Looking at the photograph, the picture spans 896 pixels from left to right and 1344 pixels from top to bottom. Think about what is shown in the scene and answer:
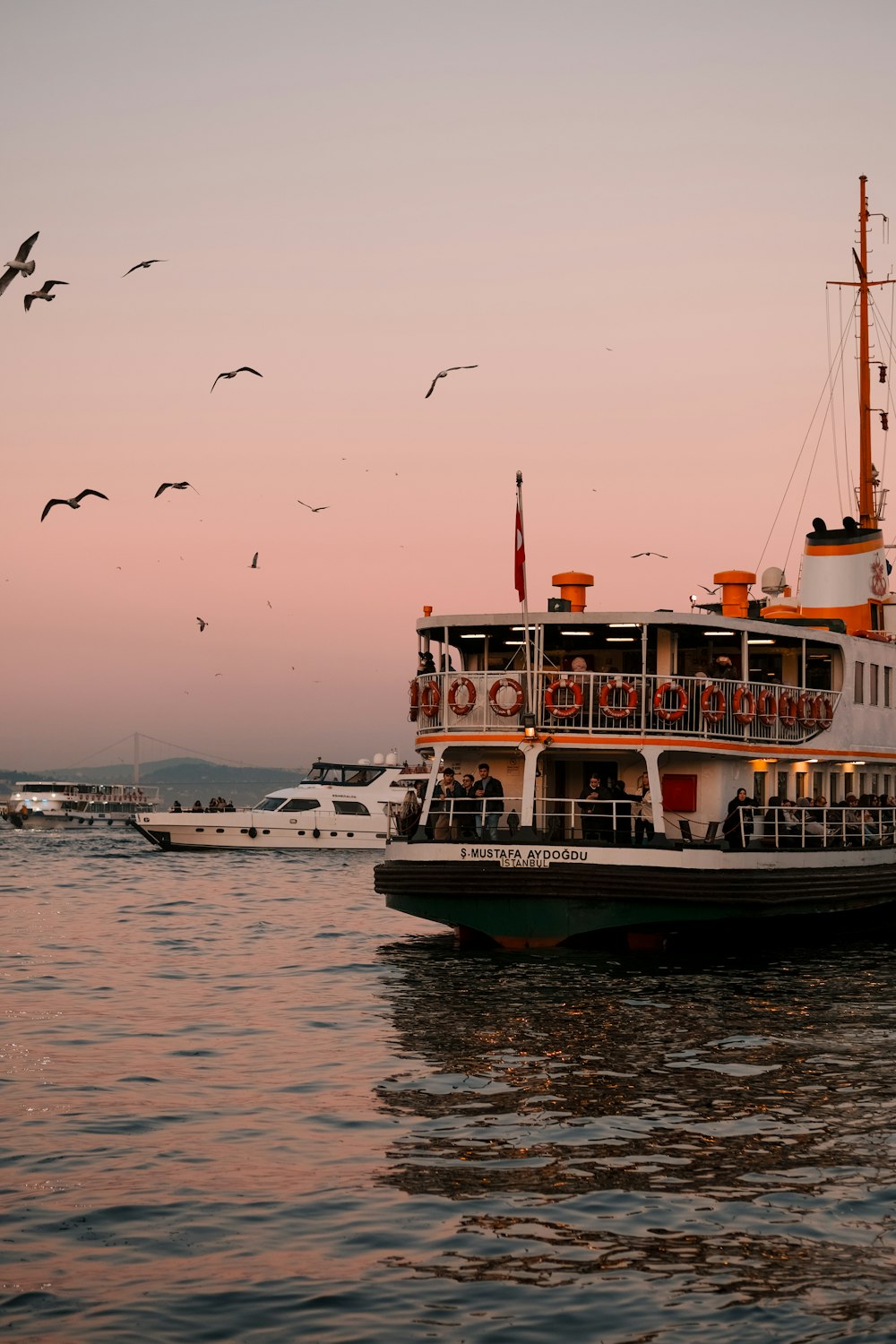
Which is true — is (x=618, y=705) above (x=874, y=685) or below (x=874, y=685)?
below

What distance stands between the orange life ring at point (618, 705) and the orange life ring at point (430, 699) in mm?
3222

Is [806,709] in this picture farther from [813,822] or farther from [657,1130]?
[657,1130]

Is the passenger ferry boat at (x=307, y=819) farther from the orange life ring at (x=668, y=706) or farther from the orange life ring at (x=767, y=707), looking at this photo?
the orange life ring at (x=668, y=706)

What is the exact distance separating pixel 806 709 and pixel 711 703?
3.83 m

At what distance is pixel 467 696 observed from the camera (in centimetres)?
2916

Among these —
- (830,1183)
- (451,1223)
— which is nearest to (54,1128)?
(451,1223)

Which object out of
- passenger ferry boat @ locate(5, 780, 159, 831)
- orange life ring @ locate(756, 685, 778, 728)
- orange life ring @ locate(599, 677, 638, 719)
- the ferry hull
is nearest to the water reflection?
the ferry hull

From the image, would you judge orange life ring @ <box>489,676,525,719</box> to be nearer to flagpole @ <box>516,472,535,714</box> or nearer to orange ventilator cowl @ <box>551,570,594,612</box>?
flagpole @ <box>516,472,535,714</box>

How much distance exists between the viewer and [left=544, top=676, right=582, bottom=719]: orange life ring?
28328 mm

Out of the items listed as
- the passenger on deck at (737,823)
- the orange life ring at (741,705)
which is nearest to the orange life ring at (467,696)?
the orange life ring at (741,705)

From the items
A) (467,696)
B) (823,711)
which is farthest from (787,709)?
(467,696)

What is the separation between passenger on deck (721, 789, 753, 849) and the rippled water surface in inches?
115

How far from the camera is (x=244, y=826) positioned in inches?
2736

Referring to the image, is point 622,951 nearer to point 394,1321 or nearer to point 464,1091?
point 464,1091
